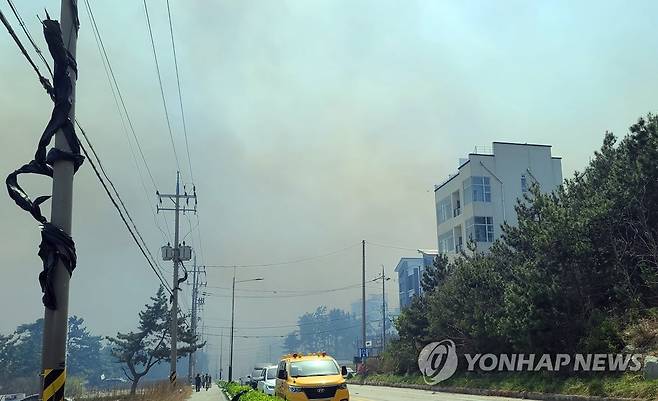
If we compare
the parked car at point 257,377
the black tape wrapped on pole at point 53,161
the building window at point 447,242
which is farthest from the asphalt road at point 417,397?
the building window at point 447,242

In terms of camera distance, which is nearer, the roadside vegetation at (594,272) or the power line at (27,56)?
the power line at (27,56)

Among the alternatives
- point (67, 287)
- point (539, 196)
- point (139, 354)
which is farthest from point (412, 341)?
point (67, 287)

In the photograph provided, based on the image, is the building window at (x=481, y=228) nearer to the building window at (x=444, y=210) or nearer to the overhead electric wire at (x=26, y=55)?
the building window at (x=444, y=210)

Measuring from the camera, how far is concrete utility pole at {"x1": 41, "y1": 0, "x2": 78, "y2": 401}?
297 inches

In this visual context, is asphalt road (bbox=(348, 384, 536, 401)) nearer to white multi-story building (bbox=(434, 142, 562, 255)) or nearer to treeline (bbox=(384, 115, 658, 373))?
treeline (bbox=(384, 115, 658, 373))

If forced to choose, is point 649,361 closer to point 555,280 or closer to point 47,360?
point 555,280

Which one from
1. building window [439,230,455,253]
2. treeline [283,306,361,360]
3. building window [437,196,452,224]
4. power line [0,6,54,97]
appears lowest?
treeline [283,306,361,360]

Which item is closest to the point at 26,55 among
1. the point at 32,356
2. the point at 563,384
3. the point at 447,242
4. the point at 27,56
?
the point at 27,56

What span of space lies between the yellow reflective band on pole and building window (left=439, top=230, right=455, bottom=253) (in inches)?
2133

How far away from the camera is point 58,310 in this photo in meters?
7.59

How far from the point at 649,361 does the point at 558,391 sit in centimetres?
459

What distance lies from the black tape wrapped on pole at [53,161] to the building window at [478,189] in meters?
49.0

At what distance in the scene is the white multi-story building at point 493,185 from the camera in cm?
5431

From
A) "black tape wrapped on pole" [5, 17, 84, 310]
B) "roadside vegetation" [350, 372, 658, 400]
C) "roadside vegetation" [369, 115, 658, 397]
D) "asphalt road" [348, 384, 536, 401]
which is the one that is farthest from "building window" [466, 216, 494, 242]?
"black tape wrapped on pole" [5, 17, 84, 310]
